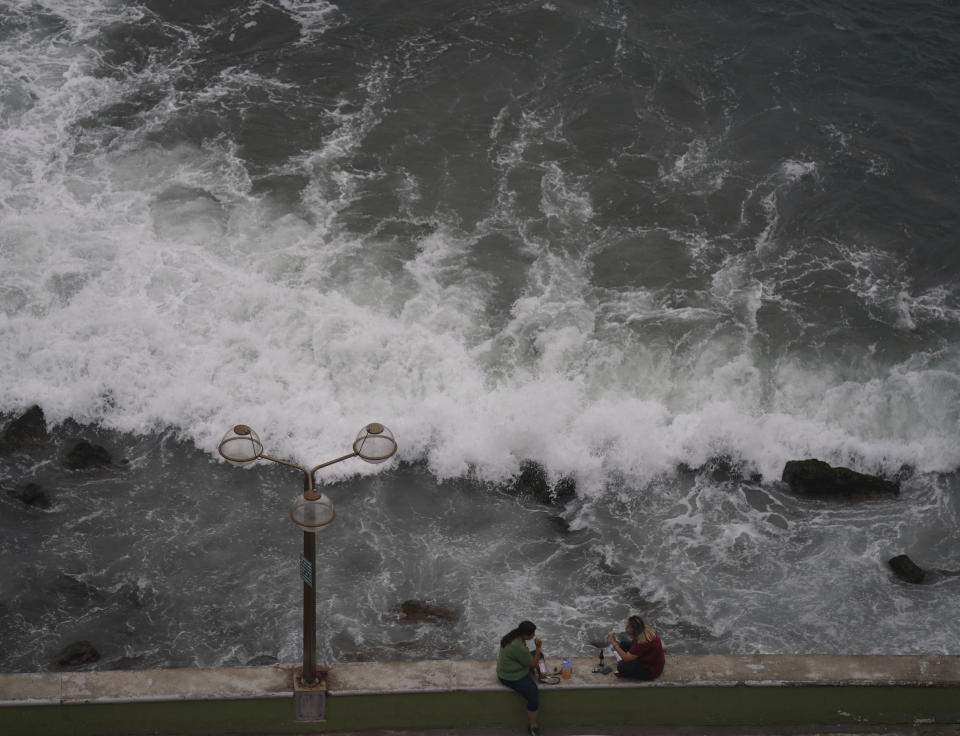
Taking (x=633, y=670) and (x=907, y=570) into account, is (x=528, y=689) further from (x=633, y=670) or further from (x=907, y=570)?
(x=907, y=570)

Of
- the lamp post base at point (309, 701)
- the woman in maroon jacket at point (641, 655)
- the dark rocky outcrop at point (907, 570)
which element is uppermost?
the woman in maroon jacket at point (641, 655)

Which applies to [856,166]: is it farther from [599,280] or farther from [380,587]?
Result: [380,587]

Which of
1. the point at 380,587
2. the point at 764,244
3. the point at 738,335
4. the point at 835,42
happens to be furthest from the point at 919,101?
the point at 380,587

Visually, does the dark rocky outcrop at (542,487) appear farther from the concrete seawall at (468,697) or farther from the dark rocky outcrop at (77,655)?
the dark rocky outcrop at (77,655)

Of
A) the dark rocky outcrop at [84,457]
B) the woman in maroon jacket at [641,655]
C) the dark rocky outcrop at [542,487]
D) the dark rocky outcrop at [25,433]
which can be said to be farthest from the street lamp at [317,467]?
the dark rocky outcrop at [25,433]

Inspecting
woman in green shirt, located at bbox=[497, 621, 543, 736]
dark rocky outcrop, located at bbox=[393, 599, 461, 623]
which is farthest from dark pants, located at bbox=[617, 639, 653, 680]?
dark rocky outcrop, located at bbox=[393, 599, 461, 623]

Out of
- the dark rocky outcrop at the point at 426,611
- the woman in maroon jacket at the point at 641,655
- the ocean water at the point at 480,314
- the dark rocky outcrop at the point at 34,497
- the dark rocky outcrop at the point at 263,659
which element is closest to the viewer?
the woman in maroon jacket at the point at 641,655

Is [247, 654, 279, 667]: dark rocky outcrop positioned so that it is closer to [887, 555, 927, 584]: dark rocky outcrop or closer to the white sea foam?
the white sea foam
